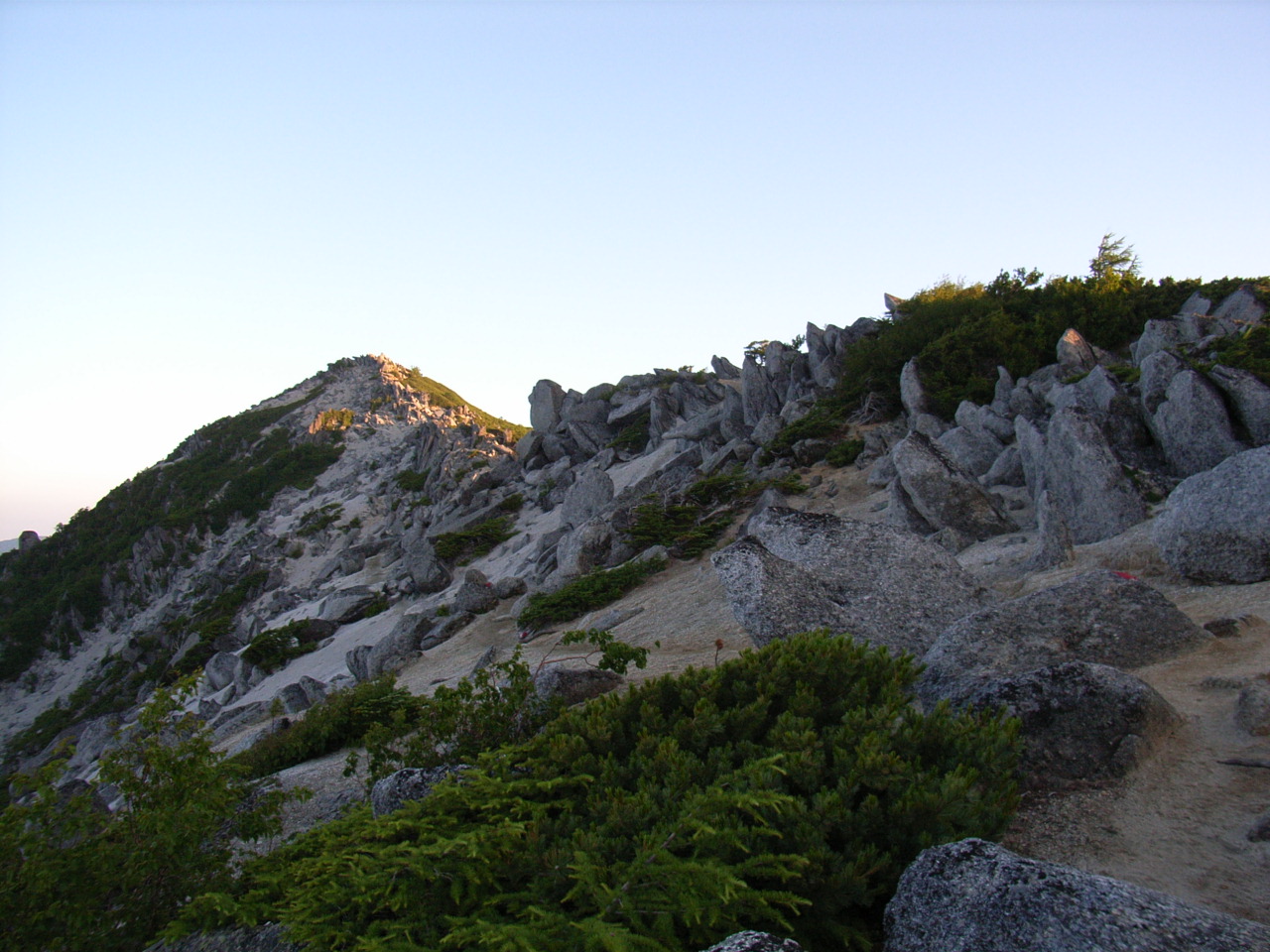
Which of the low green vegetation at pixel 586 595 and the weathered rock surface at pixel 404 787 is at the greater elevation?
the weathered rock surface at pixel 404 787

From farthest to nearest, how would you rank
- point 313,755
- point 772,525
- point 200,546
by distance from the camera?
point 200,546, point 313,755, point 772,525

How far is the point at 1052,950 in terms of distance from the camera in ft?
9.41

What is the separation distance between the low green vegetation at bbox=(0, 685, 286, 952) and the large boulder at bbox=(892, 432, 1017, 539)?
11.7 metres

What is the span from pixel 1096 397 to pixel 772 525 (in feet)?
29.0

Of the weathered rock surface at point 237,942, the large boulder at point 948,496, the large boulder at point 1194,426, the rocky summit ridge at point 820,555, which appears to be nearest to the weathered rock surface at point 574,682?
the rocky summit ridge at point 820,555

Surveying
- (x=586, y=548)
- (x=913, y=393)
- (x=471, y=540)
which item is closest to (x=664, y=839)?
(x=586, y=548)

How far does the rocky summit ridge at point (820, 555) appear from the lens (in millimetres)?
6176

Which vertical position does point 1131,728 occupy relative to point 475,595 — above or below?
below

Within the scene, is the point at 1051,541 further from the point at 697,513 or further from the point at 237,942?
the point at 697,513

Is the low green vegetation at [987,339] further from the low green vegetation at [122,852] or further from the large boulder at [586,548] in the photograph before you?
the low green vegetation at [122,852]

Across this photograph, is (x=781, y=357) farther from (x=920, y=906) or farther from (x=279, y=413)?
(x=279, y=413)

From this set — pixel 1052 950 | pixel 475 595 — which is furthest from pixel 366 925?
pixel 475 595

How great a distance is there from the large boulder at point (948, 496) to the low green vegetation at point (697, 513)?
533 centimetres

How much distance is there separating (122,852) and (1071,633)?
7739 mm
